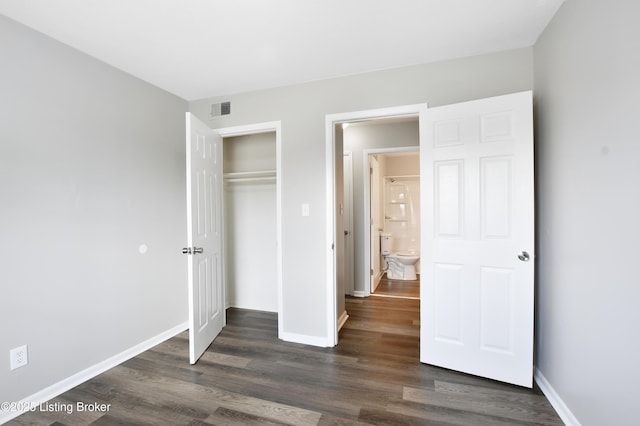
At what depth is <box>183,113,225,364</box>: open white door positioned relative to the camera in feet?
7.73

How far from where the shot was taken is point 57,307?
6.60 ft

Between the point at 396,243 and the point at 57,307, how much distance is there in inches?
201

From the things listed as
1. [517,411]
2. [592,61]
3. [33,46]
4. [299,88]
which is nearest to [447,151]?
[592,61]

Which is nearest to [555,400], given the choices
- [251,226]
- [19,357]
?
[251,226]

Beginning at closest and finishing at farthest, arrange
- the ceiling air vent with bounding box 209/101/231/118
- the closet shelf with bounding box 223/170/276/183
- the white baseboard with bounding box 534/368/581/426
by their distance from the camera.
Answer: the white baseboard with bounding box 534/368/581/426 → the ceiling air vent with bounding box 209/101/231/118 → the closet shelf with bounding box 223/170/276/183

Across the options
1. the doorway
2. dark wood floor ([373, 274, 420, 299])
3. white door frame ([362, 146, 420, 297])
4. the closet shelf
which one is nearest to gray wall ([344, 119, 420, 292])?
white door frame ([362, 146, 420, 297])

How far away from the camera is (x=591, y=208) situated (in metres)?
1.46

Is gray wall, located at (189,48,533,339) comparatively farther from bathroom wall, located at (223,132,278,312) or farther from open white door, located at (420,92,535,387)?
bathroom wall, located at (223,132,278,312)

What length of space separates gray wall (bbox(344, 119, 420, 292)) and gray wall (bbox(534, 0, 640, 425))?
7.16 feet

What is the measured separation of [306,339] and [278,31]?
2.58 metres

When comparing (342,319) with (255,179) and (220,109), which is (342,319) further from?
(220,109)

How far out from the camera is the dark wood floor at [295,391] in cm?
174

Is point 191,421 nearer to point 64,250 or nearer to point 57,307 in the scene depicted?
point 57,307

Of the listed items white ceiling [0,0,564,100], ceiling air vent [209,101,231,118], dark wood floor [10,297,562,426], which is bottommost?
dark wood floor [10,297,562,426]
